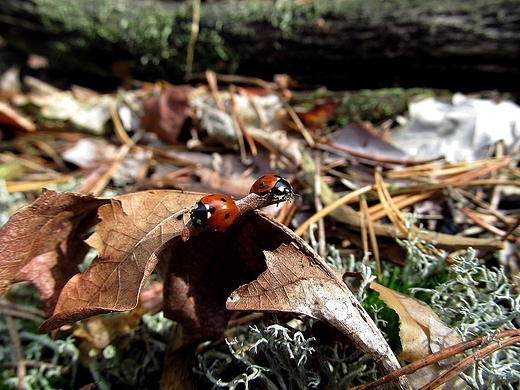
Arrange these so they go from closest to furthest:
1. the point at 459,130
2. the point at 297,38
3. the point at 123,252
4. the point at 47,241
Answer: the point at 123,252 → the point at 47,241 → the point at 459,130 → the point at 297,38

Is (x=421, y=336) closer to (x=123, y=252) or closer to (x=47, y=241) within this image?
(x=123, y=252)

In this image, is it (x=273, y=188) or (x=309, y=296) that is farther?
(x=273, y=188)

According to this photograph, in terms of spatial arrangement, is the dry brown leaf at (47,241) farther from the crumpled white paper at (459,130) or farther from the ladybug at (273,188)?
the crumpled white paper at (459,130)

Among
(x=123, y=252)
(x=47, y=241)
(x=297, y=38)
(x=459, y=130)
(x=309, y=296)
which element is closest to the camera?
(x=309, y=296)

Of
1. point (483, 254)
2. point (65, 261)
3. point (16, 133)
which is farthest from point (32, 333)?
point (16, 133)

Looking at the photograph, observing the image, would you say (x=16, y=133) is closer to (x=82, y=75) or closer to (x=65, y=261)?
(x=82, y=75)

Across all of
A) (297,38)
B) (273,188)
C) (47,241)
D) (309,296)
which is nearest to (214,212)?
(273,188)

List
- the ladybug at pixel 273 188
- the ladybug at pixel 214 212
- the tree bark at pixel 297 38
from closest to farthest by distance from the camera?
the ladybug at pixel 214 212, the ladybug at pixel 273 188, the tree bark at pixel 297 38

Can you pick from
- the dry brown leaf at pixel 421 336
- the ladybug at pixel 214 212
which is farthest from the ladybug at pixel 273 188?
the dry brown leaf at pixel 421 336
